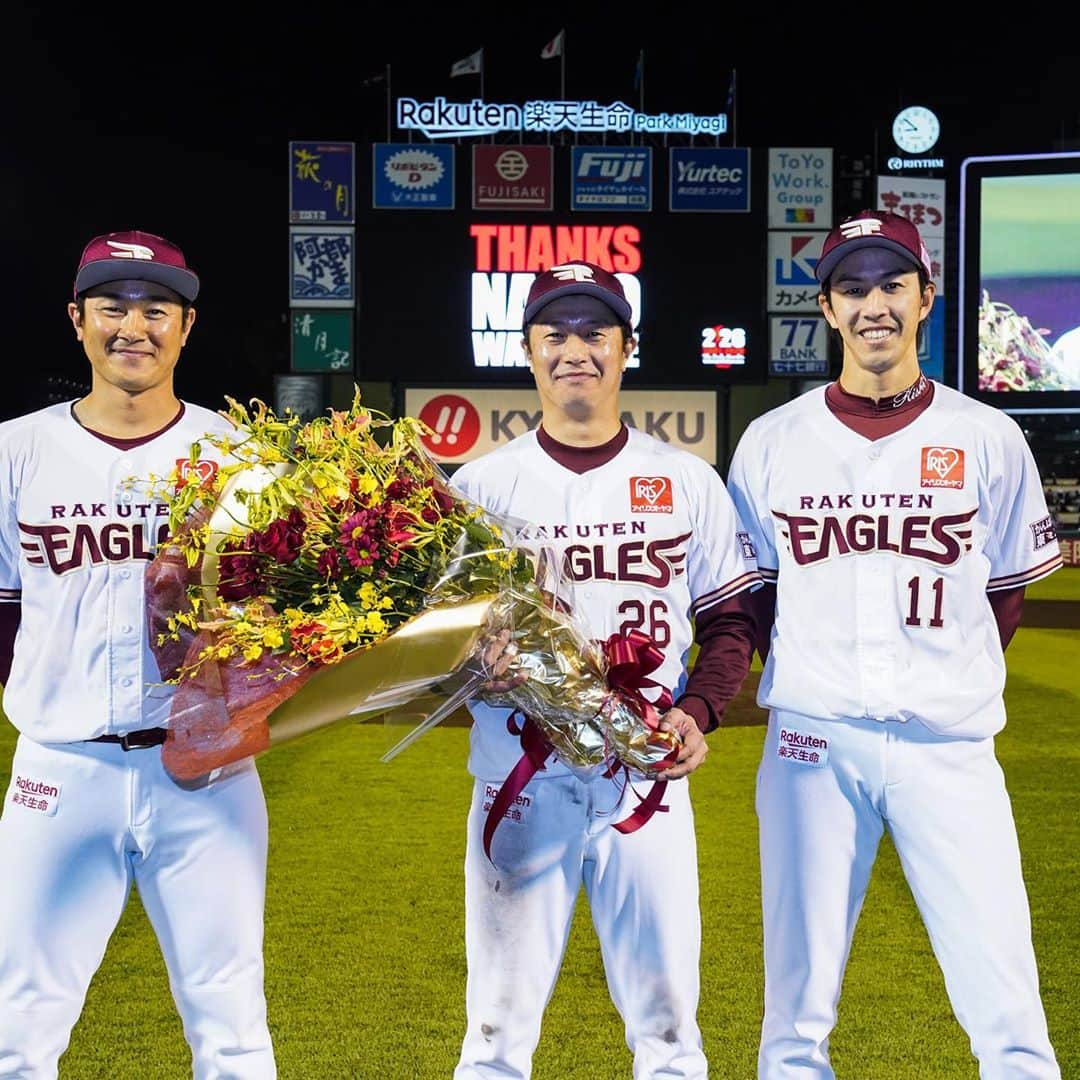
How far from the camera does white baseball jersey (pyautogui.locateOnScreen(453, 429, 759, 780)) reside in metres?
3.45

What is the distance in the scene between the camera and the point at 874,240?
3.57 meters

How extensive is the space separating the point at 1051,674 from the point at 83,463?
11.2 meters

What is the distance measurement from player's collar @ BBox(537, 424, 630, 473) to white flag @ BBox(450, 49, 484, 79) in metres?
23.5

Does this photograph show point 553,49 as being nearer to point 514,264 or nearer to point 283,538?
point 514,264

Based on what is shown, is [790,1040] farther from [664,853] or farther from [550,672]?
[550,672]

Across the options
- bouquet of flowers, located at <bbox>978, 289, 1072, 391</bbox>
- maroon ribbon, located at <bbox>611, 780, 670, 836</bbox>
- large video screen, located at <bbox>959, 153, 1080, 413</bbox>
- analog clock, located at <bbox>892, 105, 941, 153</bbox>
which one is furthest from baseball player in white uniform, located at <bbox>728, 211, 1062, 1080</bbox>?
analog clock, located at <bbox>892, 105, 941, 153</bbox>

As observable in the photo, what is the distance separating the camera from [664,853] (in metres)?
3.30

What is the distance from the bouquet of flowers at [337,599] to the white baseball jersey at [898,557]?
0.64 m

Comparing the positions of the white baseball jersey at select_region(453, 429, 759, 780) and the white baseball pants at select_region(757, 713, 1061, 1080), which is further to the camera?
the white baseball jersey at select_region(453, 429, 759, 780)

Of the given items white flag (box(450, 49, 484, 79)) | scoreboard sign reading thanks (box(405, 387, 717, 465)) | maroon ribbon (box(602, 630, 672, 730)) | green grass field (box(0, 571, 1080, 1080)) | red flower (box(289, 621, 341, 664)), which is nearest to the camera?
red flower (box(289, 621, 341, 664))

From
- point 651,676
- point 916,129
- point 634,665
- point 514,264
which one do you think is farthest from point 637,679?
point 916,129

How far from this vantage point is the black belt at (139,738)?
3.29m

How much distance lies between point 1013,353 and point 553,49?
60.4 feet

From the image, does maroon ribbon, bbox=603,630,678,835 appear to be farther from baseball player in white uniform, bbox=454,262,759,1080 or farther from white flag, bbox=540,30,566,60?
white flag, bbox=540,30,566,60
